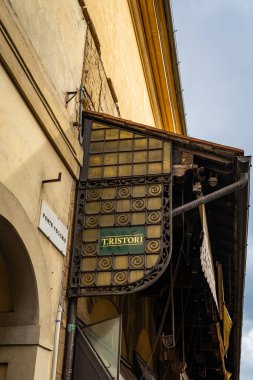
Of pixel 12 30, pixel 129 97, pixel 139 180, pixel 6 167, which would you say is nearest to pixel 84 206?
pixel 139 180

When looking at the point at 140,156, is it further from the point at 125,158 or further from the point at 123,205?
the point at 123,205

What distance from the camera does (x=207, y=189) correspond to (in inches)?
289

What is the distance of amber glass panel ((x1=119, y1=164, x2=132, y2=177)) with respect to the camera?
6.82m

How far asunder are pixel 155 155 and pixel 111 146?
24.6 inches

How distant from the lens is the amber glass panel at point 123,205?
6543mm

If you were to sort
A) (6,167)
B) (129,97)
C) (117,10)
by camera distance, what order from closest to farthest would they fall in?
(6,167) < (117,10) < (129,97)

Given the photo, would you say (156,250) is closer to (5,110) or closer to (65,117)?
(65,117)

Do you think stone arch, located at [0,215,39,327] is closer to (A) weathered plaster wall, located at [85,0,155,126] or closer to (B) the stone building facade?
(B) the stone building facade

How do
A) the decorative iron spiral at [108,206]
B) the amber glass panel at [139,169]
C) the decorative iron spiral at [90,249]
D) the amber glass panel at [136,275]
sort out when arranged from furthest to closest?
1. the amber glass panel at [139,169]
2. the decorative iron spiral at [108,206]
3. the decorative iron spiral at [90,249]
4. the amber glass panel at [136,275]

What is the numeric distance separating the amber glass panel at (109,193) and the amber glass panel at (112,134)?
0.80m

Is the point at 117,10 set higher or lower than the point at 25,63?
Answer: higher

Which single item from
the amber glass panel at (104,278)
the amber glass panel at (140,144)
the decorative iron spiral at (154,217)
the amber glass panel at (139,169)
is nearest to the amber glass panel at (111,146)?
the amber glass panel at (140,144)

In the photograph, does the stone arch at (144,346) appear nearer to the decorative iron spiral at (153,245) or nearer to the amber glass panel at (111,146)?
the decorative iron spiral at (153,245)

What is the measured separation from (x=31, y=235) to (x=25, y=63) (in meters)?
1.71
